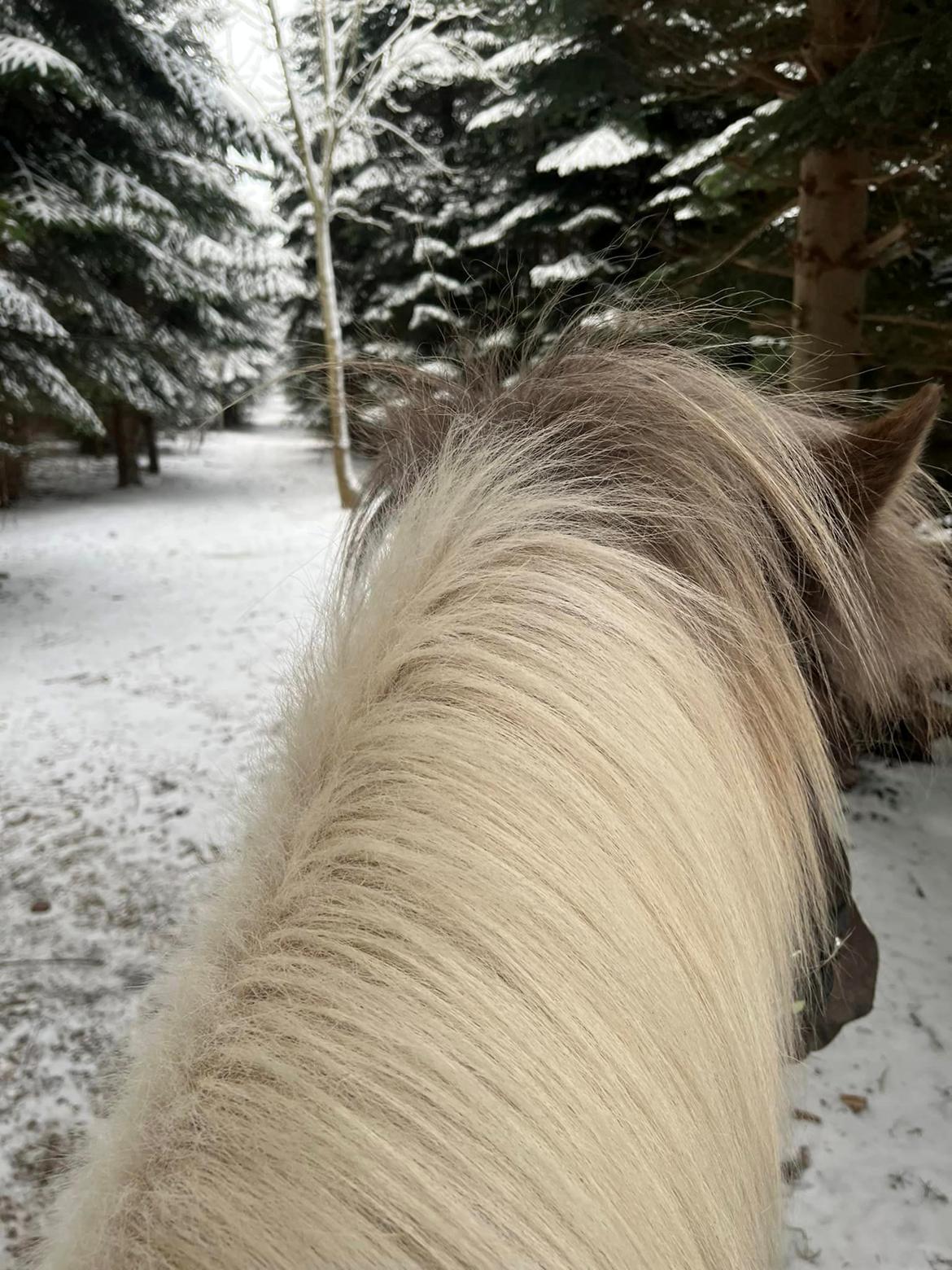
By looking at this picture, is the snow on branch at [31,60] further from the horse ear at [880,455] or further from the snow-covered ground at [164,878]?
the horse ear at [880,455]

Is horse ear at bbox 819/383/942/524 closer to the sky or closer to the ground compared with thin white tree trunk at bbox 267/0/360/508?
closer to the ground

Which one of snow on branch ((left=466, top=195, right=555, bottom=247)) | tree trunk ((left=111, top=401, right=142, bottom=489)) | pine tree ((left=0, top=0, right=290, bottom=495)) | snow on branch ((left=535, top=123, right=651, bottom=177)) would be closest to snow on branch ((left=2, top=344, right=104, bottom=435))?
pine tree ((left=0, top=0, right=290, bottom=495))

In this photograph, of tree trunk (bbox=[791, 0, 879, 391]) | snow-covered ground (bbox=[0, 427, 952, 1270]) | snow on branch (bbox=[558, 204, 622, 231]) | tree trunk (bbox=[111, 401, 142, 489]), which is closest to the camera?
snow-covered ground (bbox=[0, 427, 952, 1270])

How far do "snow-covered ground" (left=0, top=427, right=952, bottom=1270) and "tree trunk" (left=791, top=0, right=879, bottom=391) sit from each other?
1.66m

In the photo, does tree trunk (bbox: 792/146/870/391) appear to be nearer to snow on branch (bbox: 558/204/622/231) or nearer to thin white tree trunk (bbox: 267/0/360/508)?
snow on branch (bbox: 558/204/622/231)

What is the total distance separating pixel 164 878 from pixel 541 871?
2.93m

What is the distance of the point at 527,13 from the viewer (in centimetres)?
276

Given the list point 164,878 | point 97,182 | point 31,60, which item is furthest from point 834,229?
point 97,182

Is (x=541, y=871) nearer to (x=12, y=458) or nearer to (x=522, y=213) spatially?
(x=522, y=213)

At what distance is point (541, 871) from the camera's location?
519 mm

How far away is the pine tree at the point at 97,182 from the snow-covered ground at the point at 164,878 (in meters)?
1.91

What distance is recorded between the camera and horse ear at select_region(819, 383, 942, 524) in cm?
68

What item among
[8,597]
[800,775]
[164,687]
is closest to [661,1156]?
[800,775]

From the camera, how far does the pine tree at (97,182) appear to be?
218 inches
